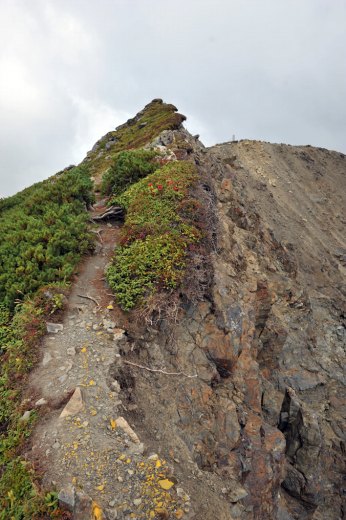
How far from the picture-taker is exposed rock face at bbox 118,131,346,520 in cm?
838

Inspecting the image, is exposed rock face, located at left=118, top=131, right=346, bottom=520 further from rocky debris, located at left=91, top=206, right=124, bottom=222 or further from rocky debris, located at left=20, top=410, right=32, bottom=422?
rocky debris, located at left=91, top=206, right=124, bottom=222

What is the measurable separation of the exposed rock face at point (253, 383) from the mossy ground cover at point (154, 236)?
1.39m

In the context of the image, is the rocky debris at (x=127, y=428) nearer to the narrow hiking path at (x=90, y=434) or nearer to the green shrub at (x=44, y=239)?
the narrow hiking path at (x=90, y=434)

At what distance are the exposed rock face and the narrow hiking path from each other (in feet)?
2.37

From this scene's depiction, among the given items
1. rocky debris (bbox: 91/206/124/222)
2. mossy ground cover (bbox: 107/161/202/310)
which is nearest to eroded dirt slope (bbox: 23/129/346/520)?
rocky debris (bbox: 91/206/124/222)

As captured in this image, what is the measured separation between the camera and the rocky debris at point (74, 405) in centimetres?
679

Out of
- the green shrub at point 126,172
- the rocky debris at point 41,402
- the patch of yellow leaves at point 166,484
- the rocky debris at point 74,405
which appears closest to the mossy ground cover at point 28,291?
the rocky debris at point 41,402

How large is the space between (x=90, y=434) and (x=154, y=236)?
6193mm

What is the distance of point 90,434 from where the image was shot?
6.55 m

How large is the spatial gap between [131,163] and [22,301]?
8.70 m

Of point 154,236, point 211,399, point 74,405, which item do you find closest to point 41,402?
point 74,405

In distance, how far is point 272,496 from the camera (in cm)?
1006

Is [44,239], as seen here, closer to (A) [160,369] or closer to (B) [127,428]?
(A) [160,369]

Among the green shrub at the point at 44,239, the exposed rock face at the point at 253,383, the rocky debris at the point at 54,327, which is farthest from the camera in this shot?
the green shrub at the point at 44,239
